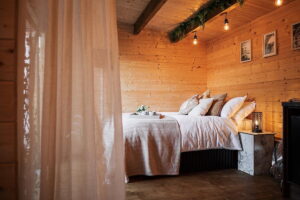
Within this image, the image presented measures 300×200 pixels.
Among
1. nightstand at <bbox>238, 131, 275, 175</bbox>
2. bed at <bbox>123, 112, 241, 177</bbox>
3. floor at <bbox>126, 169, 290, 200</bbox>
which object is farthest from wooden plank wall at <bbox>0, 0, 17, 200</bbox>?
nightstand at <bbox>238, 131, 275, 175</bbox>

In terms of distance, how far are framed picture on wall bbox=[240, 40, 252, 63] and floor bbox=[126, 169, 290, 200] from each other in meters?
2.03

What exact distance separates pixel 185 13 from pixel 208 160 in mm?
2600

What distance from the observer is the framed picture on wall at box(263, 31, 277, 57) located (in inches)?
125

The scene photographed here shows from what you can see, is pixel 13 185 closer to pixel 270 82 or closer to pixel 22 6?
pixel 22 6

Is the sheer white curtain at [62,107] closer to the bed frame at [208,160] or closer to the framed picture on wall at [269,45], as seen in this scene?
the bed frame at [208,160]

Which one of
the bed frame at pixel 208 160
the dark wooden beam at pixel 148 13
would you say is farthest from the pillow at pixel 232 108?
the dark wooden beam at pixel 148 13

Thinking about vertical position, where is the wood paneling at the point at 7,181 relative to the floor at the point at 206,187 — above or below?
above

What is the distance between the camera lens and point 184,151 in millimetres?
2793

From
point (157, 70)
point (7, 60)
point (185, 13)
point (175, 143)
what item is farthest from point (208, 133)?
point (7, 60)

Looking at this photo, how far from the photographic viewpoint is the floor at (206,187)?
7.04ft

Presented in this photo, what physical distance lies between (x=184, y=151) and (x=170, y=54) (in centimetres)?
287

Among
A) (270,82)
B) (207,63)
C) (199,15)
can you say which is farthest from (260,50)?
(207,63)

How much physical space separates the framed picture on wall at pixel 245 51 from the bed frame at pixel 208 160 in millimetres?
1710

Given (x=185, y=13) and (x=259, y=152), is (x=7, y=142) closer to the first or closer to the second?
(x=259, y=152)
